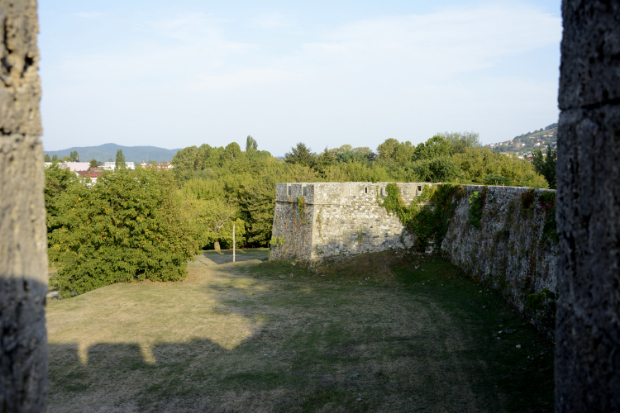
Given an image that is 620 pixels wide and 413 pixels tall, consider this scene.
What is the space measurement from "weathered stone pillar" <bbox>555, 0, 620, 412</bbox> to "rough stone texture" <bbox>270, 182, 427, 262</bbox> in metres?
16.4

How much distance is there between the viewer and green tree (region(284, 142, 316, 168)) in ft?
132

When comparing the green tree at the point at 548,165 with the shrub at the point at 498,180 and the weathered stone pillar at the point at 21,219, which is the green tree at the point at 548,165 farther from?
the weathered stone pillar at the point at 21,219

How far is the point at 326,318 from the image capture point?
12.3m

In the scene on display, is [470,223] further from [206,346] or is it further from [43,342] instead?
[43,342]

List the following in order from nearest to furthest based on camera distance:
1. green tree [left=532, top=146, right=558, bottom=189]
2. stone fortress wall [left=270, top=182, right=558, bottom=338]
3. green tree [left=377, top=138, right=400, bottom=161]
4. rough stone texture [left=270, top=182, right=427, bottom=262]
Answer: stone fortress wall [left=270, top=182, right=558, bottom=338] → rough stone texture [left=270, top=182, right=427, bottom=262] → green tree [left=532, top=146, right=558, bottom=189] → green tree [left=377, top=138, right=400, bottom=161]

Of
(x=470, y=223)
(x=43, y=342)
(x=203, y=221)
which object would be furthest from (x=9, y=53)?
A: (x=203, y=221)

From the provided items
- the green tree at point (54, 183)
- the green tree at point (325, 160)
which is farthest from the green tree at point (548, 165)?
the green tree at point (54, 183)

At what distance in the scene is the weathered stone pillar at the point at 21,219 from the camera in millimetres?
2343

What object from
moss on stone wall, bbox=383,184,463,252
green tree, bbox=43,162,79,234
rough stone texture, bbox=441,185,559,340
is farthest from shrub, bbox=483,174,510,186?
green tree, bbox=43,162,79,234

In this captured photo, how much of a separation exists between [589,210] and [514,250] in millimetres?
9373

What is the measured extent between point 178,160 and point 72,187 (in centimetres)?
7529

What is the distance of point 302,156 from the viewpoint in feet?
132

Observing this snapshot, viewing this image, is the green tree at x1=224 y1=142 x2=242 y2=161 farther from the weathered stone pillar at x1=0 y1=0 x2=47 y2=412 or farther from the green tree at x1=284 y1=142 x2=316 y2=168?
→ the weathered stone pillar at x1=0 y1=0 x2=47 y2=412

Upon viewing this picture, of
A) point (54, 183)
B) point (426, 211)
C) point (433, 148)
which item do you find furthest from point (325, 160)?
point (426, 211)
